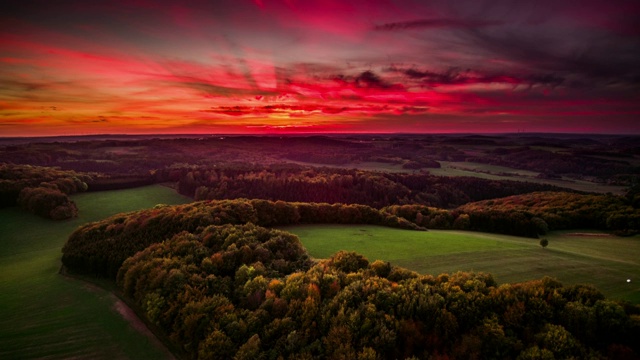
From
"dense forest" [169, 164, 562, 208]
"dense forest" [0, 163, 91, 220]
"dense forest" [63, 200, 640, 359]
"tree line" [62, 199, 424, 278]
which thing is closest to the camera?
"dense forest" [63, 200, 640, 359]

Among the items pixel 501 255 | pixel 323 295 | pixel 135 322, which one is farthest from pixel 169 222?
pixel 501 255

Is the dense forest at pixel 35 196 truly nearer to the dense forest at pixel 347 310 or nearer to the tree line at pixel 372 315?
the dense forest at pixel 347 310

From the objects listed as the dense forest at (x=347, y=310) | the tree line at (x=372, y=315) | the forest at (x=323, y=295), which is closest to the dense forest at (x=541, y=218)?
the forest at (x=323, y=295)

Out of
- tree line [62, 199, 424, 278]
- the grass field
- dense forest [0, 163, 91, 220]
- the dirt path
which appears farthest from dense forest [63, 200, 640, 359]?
dense forest [0, 163, 91, 220]

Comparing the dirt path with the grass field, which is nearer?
the grass field

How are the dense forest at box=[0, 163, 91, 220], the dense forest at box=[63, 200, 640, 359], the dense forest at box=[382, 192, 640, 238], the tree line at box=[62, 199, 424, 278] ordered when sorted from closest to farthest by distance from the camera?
the dense forest at box=[63, 200, 640, 359] → the tree line at box=[62, 199, 424, 278] → the dense forest at box=[382, 192, 640, 238] → the dense forest at box=[0, 163, 91, 220]

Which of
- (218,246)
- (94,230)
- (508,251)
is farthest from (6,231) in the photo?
(508,251)

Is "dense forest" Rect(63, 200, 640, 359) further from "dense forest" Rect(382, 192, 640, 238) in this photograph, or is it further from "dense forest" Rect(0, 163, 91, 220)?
"dense forest" Rect(0, 163, 91, 220)

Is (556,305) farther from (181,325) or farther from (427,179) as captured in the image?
(427,179)
